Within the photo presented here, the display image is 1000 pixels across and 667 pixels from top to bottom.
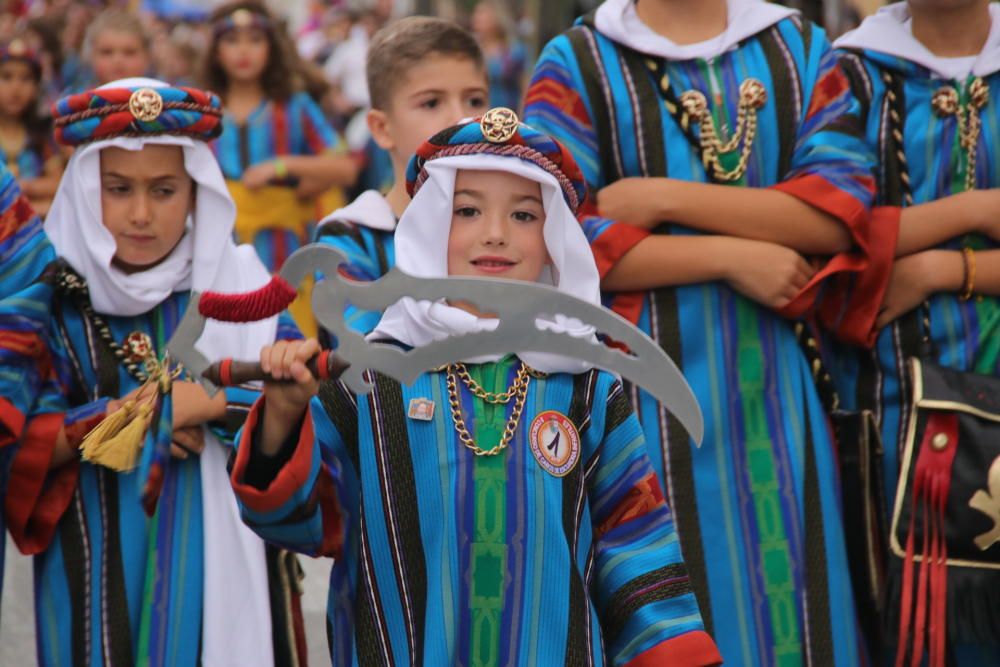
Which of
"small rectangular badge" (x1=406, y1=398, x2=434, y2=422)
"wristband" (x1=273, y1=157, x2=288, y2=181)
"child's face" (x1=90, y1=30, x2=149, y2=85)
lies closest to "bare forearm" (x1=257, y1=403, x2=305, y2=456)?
"small rectangular badge" (x1=406, y1=398, x2=434, y2=422)

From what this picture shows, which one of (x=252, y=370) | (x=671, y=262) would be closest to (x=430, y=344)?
(x=252, y=370)

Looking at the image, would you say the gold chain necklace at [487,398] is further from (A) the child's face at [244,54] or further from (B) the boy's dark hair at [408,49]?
(A) the child's face at [244,54]

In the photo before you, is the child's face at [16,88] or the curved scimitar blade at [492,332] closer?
the curved scimitar blade at [492,332]

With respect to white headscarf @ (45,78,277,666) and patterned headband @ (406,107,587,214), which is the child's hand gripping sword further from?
white headscarf @ (45,78,277,666)

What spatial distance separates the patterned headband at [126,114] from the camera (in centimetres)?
416

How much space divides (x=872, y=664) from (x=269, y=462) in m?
1.80

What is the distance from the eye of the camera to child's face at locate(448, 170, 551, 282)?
11.5ft

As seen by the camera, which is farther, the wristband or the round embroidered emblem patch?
the wristband

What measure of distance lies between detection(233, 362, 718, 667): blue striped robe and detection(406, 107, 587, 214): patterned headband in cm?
41

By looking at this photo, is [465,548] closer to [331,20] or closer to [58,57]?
[58,57]

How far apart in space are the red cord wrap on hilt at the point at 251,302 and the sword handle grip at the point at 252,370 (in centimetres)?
9

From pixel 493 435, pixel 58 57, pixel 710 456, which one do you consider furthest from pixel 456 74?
pixel 58 57

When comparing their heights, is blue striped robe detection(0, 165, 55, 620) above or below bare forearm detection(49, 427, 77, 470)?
above

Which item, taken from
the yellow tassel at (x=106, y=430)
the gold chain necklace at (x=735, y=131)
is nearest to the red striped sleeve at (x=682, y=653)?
the yellow tassel at (x=106, y=430)
